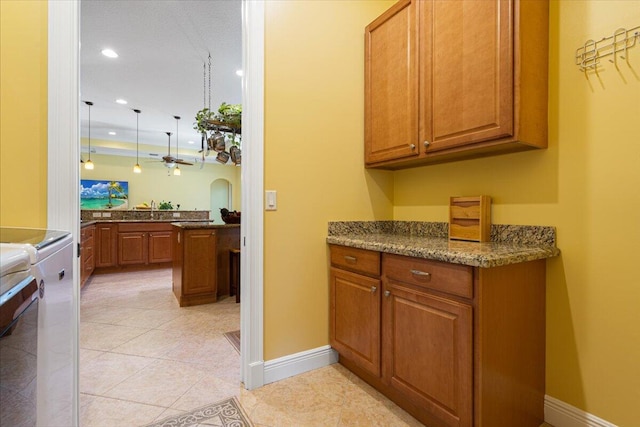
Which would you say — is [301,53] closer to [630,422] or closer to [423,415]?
[423,415]

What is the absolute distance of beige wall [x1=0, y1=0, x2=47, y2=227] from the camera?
1286 millimetres

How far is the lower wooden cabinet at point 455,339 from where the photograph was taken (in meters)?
1.24

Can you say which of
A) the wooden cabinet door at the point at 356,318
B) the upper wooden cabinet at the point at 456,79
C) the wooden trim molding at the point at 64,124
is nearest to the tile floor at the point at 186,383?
the wooden cabinet door at the point at 356,318

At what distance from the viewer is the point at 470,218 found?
180 centimetres

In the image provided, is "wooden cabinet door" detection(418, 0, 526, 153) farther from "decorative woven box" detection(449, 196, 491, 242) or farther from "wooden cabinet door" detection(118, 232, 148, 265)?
"wooden cabinet door" detection(118, 232, 148, 265)

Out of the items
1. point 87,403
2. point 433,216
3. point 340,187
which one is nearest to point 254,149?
point 340,187

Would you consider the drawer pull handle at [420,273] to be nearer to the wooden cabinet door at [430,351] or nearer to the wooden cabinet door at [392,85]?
the wooden cabinet door at [430,351]

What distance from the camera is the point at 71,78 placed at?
1.37m

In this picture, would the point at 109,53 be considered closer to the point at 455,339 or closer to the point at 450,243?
the point at 450,243

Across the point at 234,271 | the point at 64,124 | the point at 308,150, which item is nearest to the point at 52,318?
the point at 64,124

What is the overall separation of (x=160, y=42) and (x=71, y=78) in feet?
7.85

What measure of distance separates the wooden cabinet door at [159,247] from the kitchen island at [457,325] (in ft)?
16.1

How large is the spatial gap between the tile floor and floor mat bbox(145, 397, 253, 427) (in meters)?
0.04

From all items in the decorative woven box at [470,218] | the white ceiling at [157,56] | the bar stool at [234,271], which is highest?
the white ceiling at [157,56]
